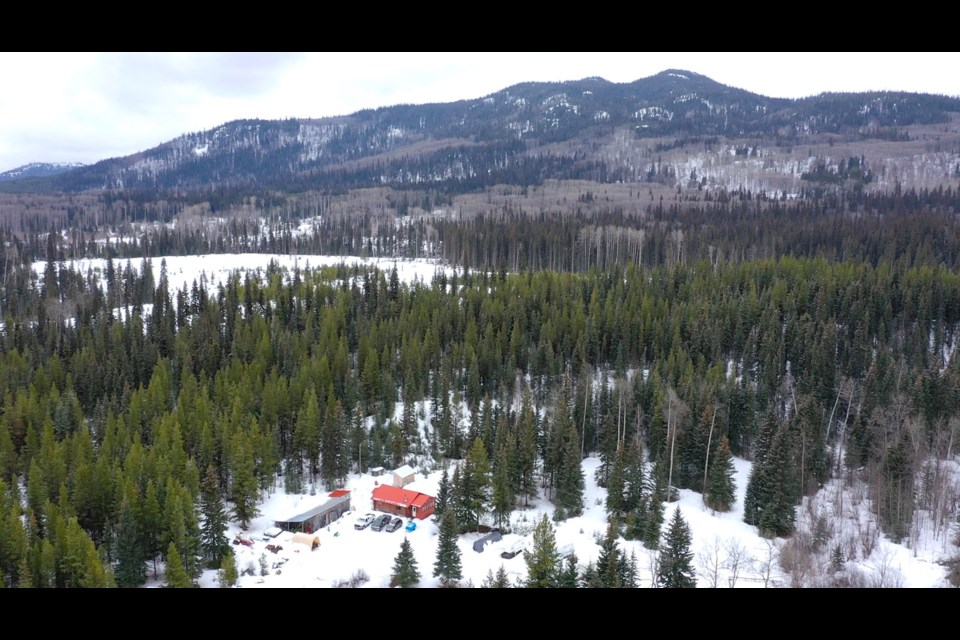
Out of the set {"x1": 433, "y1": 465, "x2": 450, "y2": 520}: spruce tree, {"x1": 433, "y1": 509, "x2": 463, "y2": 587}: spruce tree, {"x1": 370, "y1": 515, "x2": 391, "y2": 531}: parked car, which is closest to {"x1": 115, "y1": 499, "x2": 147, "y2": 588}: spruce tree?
{"x1": 370, "y1": 515, "x2": 391, "y2": 531}: parked car

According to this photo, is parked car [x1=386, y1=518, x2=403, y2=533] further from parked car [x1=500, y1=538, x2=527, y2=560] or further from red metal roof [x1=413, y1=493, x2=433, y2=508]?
parked car [x1=500, y1=538, x2=527, y2=560]

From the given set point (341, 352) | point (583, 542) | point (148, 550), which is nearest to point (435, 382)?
point (341, 352)

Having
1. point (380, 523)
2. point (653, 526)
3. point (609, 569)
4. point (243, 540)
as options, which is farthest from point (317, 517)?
point (653, 526)

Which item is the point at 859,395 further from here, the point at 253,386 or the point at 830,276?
the point at 253,386

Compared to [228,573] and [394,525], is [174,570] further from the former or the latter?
[394,525]

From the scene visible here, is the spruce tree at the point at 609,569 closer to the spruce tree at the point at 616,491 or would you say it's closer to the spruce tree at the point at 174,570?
the spruce tree at the point at 616,491
